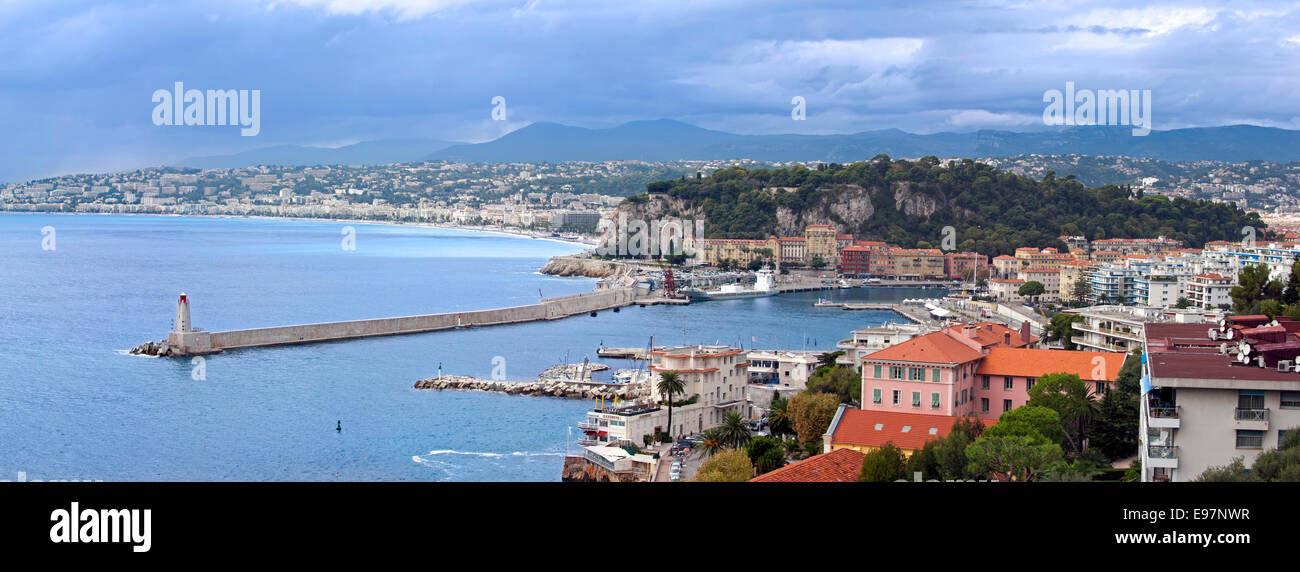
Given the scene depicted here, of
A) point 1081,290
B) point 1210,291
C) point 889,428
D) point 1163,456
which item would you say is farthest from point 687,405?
point 1081,290

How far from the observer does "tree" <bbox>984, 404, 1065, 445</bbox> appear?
9.27 metres

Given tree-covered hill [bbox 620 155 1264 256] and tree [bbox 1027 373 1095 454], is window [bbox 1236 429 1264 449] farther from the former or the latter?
tree-covered hill [bbox 620 155 1264 256]

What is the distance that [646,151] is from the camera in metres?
156

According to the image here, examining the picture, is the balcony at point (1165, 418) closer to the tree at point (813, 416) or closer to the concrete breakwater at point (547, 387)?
the tree at point (813, 416)

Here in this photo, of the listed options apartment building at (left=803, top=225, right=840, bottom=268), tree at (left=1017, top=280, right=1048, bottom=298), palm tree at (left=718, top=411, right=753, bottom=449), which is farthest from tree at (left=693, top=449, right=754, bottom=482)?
apartment building at (left=803, top=225, right=840, bottom=268)

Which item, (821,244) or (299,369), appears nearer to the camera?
(299,369)

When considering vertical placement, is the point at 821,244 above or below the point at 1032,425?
above

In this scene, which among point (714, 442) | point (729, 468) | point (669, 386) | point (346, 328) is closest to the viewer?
point (729, 468)

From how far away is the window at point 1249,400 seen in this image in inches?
263

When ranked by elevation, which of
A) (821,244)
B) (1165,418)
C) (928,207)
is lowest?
(1165,418)
